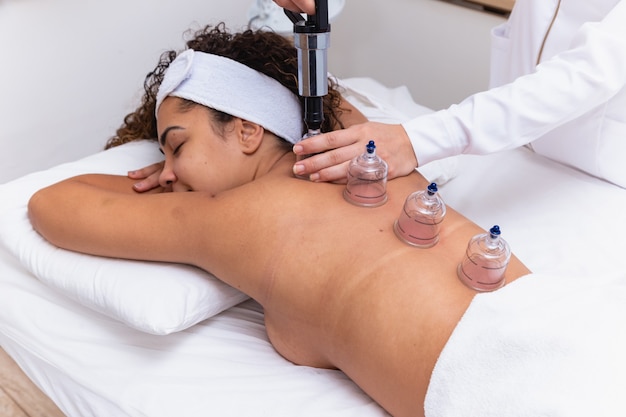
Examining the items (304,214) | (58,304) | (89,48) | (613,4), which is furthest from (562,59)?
(89,48)

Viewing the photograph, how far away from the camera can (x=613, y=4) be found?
118cm

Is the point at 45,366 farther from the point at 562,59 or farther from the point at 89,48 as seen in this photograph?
the point at 562,59

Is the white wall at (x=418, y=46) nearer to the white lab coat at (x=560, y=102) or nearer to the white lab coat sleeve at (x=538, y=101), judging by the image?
the white lab coat at (x=560, y=102)

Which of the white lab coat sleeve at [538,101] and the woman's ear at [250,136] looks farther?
the woman's ear at [250,136]

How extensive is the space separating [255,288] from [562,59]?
0.76 metres

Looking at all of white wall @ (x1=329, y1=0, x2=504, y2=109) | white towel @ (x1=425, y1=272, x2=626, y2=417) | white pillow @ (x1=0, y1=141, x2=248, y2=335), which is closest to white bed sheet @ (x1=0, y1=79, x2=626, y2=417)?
white pillow @ (x1=0, y1=141, x2=248, y2=335)

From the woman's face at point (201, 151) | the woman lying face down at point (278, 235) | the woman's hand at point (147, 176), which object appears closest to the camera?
the woman lying face down at point (278, 235)

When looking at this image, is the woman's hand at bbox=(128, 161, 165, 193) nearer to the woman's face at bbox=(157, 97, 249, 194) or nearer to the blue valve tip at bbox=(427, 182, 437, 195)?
the woman's face at bbox=(157, 97, 249, 194)

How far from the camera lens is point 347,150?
3.51 ft

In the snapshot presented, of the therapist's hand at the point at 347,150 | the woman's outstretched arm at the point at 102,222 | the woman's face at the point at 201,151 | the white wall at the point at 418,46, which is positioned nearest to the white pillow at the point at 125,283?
the woman's outstretched arm at the point at 102,222

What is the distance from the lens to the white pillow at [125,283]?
104 cm

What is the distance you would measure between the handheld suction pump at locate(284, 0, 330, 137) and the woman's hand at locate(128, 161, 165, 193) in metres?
0.47

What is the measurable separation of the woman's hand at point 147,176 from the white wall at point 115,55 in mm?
490

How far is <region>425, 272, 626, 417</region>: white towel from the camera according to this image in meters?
0.74
